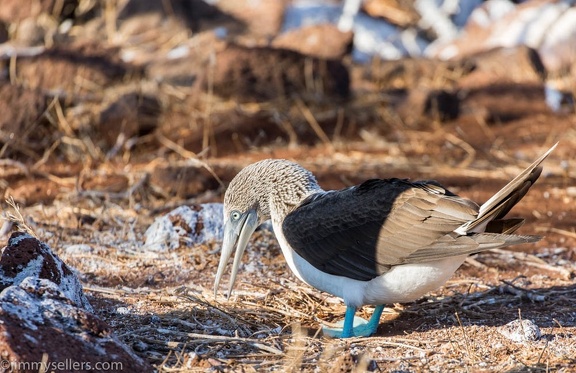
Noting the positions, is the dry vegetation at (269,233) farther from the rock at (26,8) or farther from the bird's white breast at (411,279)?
the rock at (26,8)

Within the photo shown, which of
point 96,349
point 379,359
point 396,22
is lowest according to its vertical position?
point 396,22

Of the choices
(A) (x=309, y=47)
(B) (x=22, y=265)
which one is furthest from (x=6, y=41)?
(B) (x=22, y=265)

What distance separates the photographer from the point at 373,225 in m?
4.36

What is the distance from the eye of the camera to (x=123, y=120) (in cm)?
945

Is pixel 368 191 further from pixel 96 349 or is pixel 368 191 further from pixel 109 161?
pixel 109 161

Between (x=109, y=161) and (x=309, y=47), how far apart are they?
201 inches

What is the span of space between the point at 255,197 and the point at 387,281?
92 centimetres

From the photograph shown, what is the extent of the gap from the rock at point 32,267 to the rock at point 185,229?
158 cm

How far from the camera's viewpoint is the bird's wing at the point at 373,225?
4.19 meters

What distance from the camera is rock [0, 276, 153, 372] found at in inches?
127

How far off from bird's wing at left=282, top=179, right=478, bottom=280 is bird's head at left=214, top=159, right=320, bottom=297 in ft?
0.69

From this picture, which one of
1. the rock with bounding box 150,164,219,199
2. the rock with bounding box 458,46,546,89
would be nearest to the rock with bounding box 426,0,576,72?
the rock with bounding box 458,46,546,89

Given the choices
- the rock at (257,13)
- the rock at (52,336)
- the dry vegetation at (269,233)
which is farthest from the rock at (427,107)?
the rock at (52,336)

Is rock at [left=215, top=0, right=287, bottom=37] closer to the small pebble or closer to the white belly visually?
the small pebble
